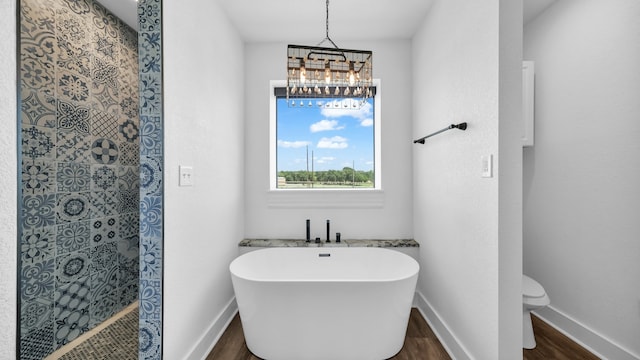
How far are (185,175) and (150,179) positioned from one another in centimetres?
24

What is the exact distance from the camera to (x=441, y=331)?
2031 millimetres

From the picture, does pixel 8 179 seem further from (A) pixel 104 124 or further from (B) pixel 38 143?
(A) pixel 104 124

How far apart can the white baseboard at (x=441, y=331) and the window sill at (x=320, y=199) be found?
987 mm

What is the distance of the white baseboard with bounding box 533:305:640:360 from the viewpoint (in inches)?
67.2

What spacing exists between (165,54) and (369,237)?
2253 mm

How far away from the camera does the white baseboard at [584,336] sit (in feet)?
5.60

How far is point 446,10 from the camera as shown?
1.99 m

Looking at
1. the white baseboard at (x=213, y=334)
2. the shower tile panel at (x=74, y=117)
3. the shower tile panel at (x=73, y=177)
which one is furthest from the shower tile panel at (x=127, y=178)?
the white baseboard at (x=213, y=334)

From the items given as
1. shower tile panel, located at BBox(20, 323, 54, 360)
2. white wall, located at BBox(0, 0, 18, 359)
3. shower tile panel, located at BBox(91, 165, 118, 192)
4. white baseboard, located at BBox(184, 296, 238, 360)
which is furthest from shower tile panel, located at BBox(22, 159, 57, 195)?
white baseboard, located at BBox(184, 296, 238, 360)

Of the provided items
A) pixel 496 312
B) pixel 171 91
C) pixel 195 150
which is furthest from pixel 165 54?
pixel 496 312

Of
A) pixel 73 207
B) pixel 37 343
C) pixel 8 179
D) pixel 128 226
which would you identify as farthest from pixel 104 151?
pixel 37 343

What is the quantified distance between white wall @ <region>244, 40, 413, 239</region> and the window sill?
0.01 metres

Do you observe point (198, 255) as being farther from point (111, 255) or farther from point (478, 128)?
point (478, 128)

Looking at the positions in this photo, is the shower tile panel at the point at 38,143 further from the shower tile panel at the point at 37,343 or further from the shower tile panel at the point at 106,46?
the shower tile panel at the point at 37,343
